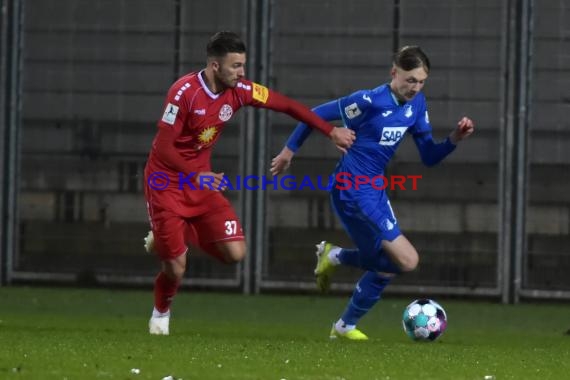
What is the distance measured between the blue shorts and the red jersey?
1.94 feet

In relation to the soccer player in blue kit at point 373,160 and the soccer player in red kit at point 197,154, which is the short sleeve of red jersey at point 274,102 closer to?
the soccer player in red kit at point 197,154

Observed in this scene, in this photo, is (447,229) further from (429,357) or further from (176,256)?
(429,357)

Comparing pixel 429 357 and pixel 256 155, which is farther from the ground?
pixel 256 155

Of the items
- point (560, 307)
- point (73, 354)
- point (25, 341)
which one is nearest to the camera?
point (73, 354)

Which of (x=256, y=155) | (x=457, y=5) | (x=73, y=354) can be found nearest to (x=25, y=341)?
(x=73, y=354)

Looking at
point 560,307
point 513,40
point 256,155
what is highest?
point 513,40

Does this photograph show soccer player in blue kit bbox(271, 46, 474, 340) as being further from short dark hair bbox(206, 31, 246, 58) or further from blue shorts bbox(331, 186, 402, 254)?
short dark hair bbox(206, 31, 246, 58)

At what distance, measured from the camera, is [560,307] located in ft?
41.1

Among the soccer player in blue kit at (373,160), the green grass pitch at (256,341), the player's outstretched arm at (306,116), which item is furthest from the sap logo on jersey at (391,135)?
the green grass pitch at (256,341)

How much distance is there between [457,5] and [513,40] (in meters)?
0.57

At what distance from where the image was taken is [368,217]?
9164mm

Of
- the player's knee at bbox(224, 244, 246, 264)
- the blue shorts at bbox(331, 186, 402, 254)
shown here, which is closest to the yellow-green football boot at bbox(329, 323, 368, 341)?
the blue shorts at bbox(331, 186, 402, 254)

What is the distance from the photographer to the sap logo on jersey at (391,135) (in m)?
9.30

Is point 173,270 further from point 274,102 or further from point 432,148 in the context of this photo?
point 432,148
